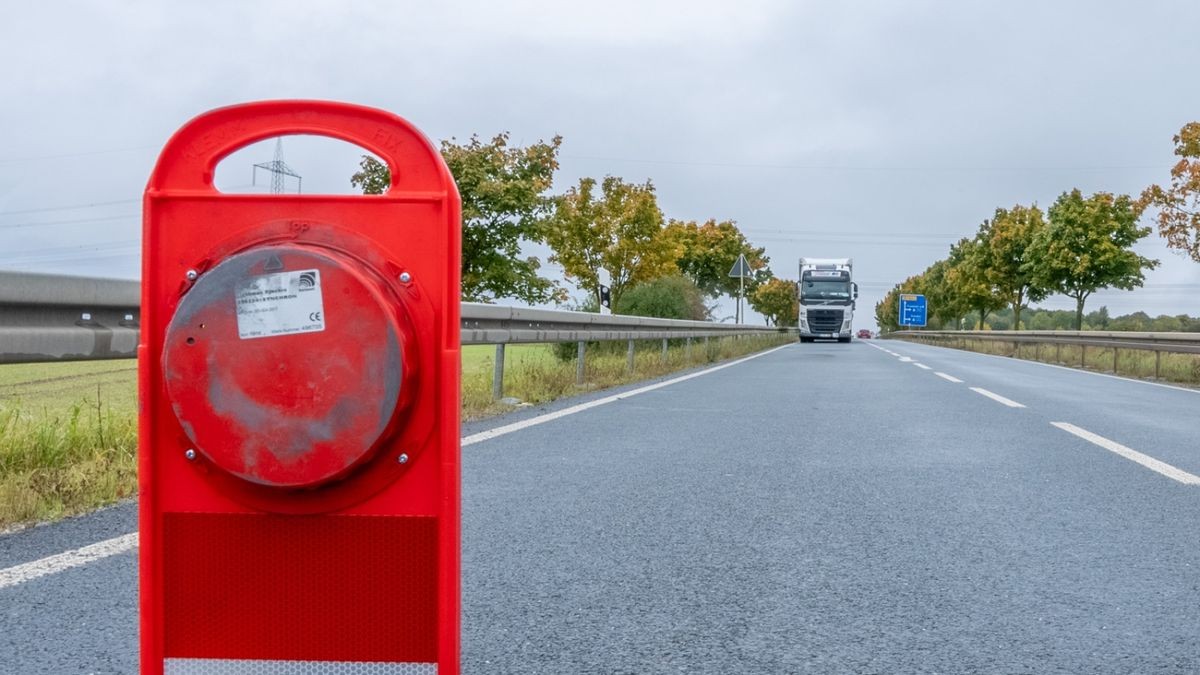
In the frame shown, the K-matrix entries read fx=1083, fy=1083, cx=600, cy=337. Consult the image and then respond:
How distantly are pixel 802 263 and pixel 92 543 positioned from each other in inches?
1813

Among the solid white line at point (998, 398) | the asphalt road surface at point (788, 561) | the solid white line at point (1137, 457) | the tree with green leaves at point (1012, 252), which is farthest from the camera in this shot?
the tree with green leaves at point (1012, 252)

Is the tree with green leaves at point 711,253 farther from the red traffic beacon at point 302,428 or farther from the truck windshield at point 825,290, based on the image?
the red traffic beacon at point 302,428

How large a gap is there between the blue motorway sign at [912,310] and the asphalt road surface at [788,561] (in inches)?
3538

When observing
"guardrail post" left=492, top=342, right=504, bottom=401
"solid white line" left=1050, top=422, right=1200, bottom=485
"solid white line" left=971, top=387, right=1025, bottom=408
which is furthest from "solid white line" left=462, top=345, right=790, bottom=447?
"solid white line" left=1050, top=422, right=1200, bottom=485

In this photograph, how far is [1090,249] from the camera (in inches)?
2064

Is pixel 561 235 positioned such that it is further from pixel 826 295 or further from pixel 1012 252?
pixel 1012 252

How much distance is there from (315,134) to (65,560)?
2169mm

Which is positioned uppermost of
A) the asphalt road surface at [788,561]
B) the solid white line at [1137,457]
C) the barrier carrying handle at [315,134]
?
the barrier carrying handle at [315,134]

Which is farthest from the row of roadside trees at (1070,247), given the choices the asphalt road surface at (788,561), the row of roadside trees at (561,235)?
the asphalt road surface at (788,561)

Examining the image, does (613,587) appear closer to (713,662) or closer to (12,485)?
(713,662)

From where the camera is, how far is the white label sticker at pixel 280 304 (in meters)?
1.87

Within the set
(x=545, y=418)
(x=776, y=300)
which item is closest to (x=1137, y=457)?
(x=545, y=418)

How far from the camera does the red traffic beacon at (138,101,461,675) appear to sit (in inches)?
73.1

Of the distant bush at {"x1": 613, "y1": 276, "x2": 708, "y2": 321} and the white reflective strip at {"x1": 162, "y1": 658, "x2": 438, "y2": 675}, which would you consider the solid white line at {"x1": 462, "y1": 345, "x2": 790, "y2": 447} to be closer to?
the white reflective strip at {"x1": 162, "y1": 658, "x2": 438, "y2": 675}
